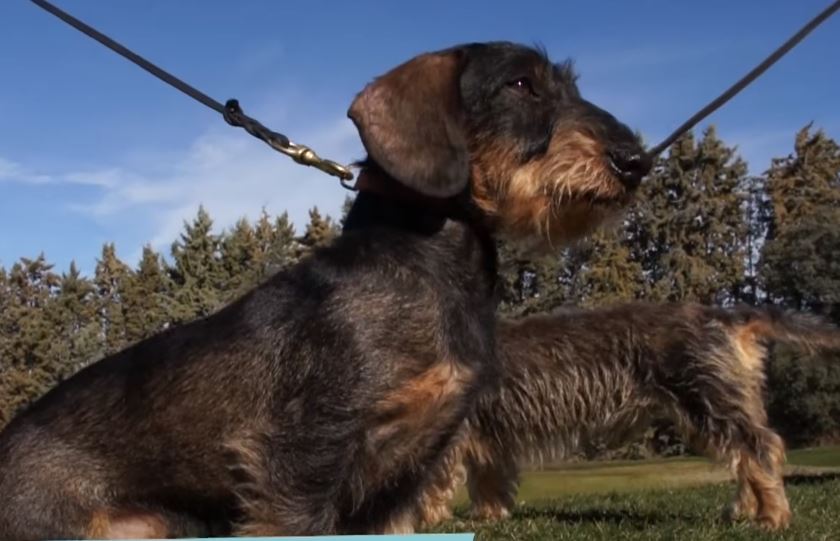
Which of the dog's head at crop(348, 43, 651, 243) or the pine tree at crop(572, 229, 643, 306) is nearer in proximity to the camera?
the dog's head at crop(348, 43, 651, 243)

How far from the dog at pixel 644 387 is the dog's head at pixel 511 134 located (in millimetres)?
5957

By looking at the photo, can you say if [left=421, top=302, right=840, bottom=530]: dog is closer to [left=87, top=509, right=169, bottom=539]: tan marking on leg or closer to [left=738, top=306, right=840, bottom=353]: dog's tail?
[left=738, top=306, right=840, bottom=353]: dog's tail

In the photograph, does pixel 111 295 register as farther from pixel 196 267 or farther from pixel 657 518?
pixel 657 518

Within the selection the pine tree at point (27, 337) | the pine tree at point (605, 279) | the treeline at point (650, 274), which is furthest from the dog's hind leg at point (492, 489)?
the pine tree at point (605, 279)

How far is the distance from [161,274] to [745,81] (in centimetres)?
4361

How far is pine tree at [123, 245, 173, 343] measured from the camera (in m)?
44.8

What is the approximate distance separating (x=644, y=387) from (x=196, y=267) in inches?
1434

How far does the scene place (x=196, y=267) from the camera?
46125mm

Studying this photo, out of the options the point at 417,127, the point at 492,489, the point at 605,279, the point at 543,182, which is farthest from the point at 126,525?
the point at 605,279

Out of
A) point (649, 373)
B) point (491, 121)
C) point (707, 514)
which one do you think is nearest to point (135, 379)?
point (491, 121)

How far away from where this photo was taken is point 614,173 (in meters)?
4.85

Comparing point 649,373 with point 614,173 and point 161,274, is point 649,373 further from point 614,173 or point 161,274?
point 161,274

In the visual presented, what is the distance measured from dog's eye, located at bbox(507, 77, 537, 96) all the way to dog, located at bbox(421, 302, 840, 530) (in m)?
5.98

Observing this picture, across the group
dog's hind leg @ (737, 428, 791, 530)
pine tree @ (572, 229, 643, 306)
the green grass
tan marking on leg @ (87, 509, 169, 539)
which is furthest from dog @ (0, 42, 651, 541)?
pine tree @ (572, 229, 643, 306)
